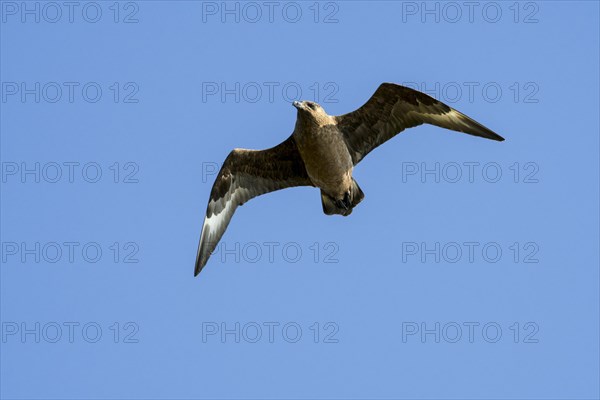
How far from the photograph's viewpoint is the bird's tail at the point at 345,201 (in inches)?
432

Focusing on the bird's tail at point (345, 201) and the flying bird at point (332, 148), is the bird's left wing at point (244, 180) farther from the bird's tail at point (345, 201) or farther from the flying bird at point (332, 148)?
the bird's tail at point (345, 201)

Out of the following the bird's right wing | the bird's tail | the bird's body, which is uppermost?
the bird's right wing

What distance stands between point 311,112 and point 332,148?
1.56 ft

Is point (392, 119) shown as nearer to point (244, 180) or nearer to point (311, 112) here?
point (311, 112)

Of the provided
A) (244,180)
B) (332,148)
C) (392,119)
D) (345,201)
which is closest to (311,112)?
(332,148)

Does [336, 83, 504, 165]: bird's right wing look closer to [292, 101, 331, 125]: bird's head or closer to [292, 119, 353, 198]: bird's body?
[292, 119, 353, 198]: bird's body

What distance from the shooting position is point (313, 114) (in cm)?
1041

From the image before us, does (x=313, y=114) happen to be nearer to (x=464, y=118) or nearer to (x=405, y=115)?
(x=405, y=115)

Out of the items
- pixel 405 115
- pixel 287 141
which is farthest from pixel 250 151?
pixel 405 115

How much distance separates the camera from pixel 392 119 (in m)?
10.8

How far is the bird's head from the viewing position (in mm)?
10375

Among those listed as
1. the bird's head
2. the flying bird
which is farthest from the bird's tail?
the bird's head

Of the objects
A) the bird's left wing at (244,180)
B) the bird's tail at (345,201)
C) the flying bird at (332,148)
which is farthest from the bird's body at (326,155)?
the bird's left wing at (244,180)

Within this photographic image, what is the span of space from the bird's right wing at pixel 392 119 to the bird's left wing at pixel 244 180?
0.72m
